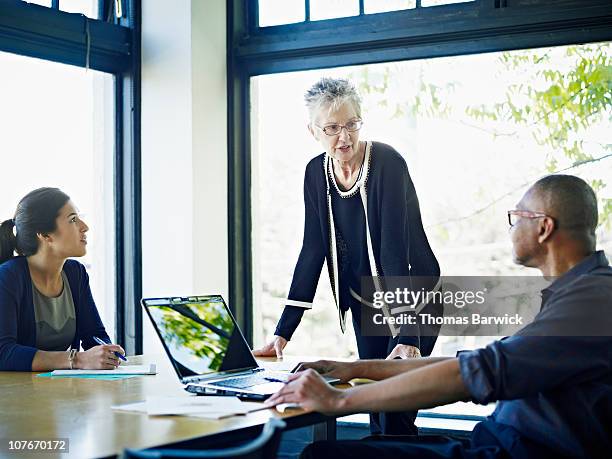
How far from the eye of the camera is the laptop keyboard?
7.84 feet

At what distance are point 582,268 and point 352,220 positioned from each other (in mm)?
1175

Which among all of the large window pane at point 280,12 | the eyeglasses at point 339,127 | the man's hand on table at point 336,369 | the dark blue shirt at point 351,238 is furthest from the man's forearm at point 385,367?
the large window pane at point 280,12

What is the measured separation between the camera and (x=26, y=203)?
3.30m

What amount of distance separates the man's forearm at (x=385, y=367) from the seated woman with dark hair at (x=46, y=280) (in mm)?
1092

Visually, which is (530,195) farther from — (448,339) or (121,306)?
(121,306)

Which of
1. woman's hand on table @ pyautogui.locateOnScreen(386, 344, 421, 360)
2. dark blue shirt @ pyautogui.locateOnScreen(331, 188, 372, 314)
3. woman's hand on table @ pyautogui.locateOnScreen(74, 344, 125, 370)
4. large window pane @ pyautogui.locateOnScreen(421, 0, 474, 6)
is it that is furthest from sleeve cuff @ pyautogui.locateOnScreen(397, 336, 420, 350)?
large window pane @ pyautogui.locateOnScreen(421, 0, 474, 6)

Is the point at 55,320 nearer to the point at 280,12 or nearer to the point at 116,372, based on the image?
the point at 116,372

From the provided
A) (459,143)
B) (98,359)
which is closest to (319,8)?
(459,143)

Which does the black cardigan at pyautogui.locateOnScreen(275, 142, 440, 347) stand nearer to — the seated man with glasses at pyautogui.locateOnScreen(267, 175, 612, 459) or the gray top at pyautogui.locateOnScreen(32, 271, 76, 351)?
the gray top at pyautogui.locateOnScreen(32, 271, 76, 351)

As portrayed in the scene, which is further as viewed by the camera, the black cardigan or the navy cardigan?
the black cardigan

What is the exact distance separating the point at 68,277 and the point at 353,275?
1.07 meters

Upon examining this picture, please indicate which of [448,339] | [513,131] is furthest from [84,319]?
[513,131]

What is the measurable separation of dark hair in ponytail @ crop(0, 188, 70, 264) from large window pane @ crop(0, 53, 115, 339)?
0.39 m

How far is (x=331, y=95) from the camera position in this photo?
3229mm
